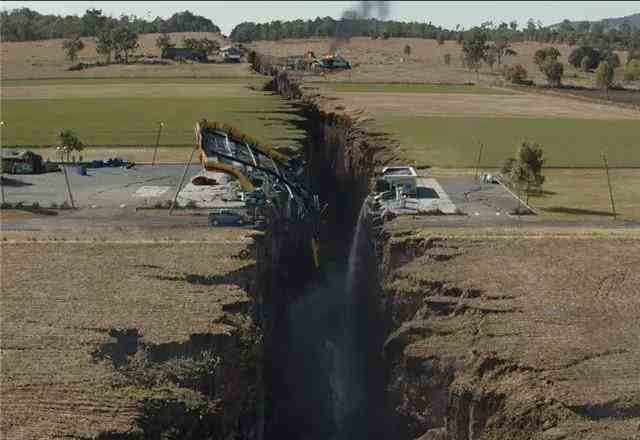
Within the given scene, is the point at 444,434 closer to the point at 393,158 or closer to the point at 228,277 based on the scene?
the point at 228,277

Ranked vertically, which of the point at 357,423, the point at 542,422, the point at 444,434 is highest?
the point at 542,422

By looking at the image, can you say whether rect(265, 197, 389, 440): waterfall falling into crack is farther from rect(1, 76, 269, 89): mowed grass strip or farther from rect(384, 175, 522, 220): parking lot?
rect(1, 76, 269, 89): mowed grass strip

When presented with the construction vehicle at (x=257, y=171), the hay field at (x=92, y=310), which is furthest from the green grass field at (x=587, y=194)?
the hay field at (x=92, y=310)

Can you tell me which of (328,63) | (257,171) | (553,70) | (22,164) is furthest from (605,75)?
(22,164)

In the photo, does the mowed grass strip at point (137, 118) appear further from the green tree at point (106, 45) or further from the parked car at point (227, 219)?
the green tree at point (106, 45)

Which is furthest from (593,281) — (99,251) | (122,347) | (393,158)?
(393,158)

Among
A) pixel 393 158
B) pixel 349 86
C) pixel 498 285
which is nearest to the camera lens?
pixel 498 285

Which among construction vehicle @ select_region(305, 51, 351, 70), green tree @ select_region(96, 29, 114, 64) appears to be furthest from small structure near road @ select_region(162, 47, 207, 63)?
construction vehicle @ select_region(305, 51, 351, 70)

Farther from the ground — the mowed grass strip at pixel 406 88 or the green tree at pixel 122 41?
the green tree at pixel 122 41
